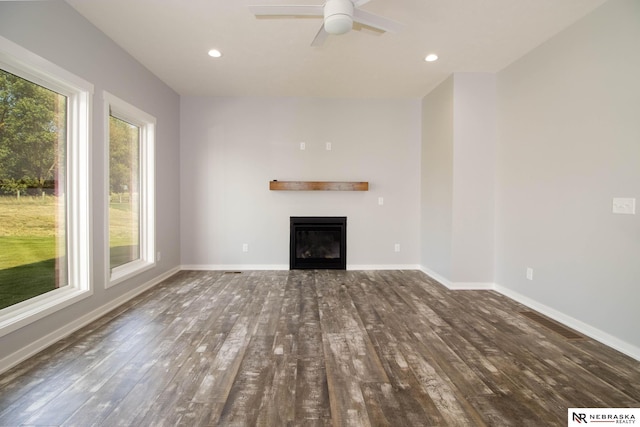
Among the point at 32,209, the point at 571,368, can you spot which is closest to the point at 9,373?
the point at 32,209

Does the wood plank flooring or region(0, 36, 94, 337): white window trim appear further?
region(0, 36, 94, 337): white window trim

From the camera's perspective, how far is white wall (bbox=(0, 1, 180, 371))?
1.95 meters

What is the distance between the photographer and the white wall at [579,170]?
209 centimetres

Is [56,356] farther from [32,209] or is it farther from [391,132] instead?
[391,132]

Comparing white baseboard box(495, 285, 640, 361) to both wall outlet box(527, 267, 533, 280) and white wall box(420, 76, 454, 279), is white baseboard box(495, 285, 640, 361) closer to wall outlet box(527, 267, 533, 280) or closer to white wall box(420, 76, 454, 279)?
wall outlet box(527, 267, 533, 280)

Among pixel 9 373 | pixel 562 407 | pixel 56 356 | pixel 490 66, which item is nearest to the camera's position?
pixel 562 407

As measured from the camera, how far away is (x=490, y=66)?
332cm

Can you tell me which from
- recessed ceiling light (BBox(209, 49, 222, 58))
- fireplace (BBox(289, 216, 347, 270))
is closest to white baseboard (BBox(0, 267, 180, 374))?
fireplace (BBox(289, 216, 347, 270))

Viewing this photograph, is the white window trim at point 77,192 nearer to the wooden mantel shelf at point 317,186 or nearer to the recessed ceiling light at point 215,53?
the recessed ceiling light at point 215,53

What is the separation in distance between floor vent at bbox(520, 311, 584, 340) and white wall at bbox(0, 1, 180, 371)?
4113 mm

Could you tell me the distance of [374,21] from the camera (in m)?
2.04

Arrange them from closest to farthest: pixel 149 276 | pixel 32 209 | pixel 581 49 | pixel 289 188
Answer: pixel 32 209 → pixel 581 49 → pixel 149 276 → pixel 289 188

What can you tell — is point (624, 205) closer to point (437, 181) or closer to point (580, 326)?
point (580, 326)

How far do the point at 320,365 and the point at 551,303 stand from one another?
2428 millimetres
